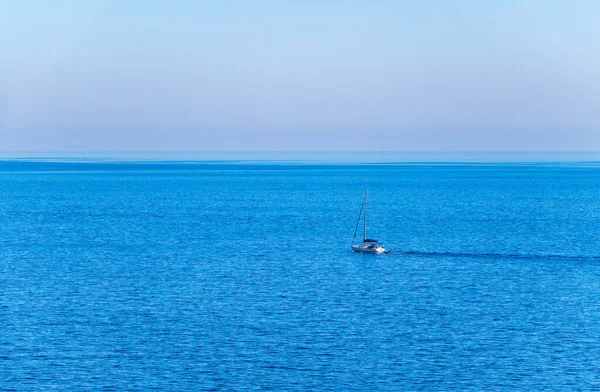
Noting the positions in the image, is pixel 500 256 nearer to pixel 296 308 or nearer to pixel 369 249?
pixel 369 249

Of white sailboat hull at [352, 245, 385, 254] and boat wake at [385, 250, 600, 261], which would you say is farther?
white sailboat hull at [352, 245, 385, 254]

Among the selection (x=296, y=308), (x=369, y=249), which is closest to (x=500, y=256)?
(x=369, y=249)

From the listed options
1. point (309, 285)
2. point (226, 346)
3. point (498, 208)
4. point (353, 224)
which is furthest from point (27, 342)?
point (498, 208)

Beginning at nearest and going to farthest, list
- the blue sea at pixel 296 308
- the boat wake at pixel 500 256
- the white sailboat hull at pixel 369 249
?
the blue sea at pixel 296 308 → the boat wake at pixel 500 256 → the white sailboat hull at pixel 369 249

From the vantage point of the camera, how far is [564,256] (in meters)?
85.2

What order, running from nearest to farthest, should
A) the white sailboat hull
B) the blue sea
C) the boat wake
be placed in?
the blue sea
the boat wake
the white sailboat hull

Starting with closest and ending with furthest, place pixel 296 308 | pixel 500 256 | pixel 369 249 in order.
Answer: pixel 296 308 < pixel 500 256 < pixel 369 249

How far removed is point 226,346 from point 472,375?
534 inches

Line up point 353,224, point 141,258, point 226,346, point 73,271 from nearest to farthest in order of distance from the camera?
point 226,346 < point 73,271 < point 141,258 < point 353,224

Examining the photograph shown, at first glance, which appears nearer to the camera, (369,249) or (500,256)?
(500,256)

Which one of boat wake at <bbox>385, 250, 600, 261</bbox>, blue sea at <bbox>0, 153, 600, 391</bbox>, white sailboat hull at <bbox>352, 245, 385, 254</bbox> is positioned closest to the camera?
blue sea at <bbox>0, 153, 600, 391</bbox>

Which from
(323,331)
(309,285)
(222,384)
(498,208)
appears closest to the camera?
(222,384)

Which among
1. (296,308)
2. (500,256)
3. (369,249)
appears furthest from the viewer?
(369,249)

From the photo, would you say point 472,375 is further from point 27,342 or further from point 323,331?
point 27,342
